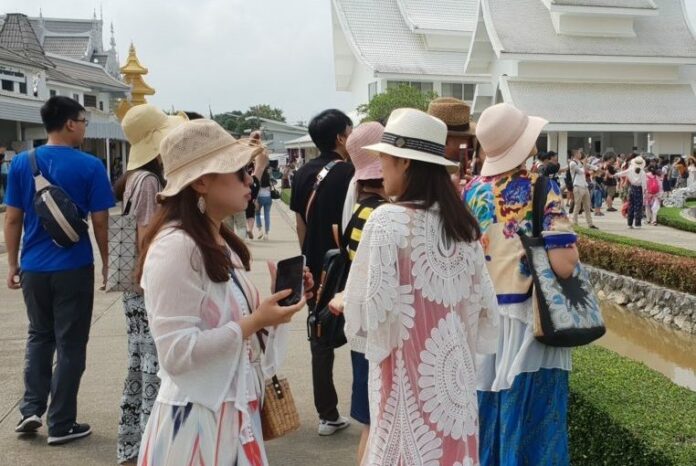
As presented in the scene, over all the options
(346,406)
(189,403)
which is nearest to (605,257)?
(346,406)

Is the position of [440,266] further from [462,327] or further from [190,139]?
[190,139]

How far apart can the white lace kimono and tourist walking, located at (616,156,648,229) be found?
1558 centimetres

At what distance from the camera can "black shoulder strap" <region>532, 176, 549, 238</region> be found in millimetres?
3246

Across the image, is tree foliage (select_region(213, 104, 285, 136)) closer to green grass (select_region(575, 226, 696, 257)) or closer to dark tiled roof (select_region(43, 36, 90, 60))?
dark tiled roof (select_region(43, 36, 90, 60))

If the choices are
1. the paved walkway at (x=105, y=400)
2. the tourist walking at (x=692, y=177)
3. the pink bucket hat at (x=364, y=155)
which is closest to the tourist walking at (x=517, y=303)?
the pink bucket hat at (x=364, y=155)

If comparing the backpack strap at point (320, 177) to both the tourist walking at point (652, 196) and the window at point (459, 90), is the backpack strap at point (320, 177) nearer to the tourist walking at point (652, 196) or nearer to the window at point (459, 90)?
the tourist walking at point (652, 196)

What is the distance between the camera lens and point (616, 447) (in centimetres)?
360

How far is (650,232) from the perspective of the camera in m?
17.2

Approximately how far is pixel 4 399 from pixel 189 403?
3595 millimetres

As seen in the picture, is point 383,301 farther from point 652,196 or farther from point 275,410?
point 652,196

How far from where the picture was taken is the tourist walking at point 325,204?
441cm

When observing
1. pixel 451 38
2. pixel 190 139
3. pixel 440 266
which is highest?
pixel 451 38

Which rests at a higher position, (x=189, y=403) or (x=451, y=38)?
(x=451, y=38)

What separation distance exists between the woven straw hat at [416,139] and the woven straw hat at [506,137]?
722mm
